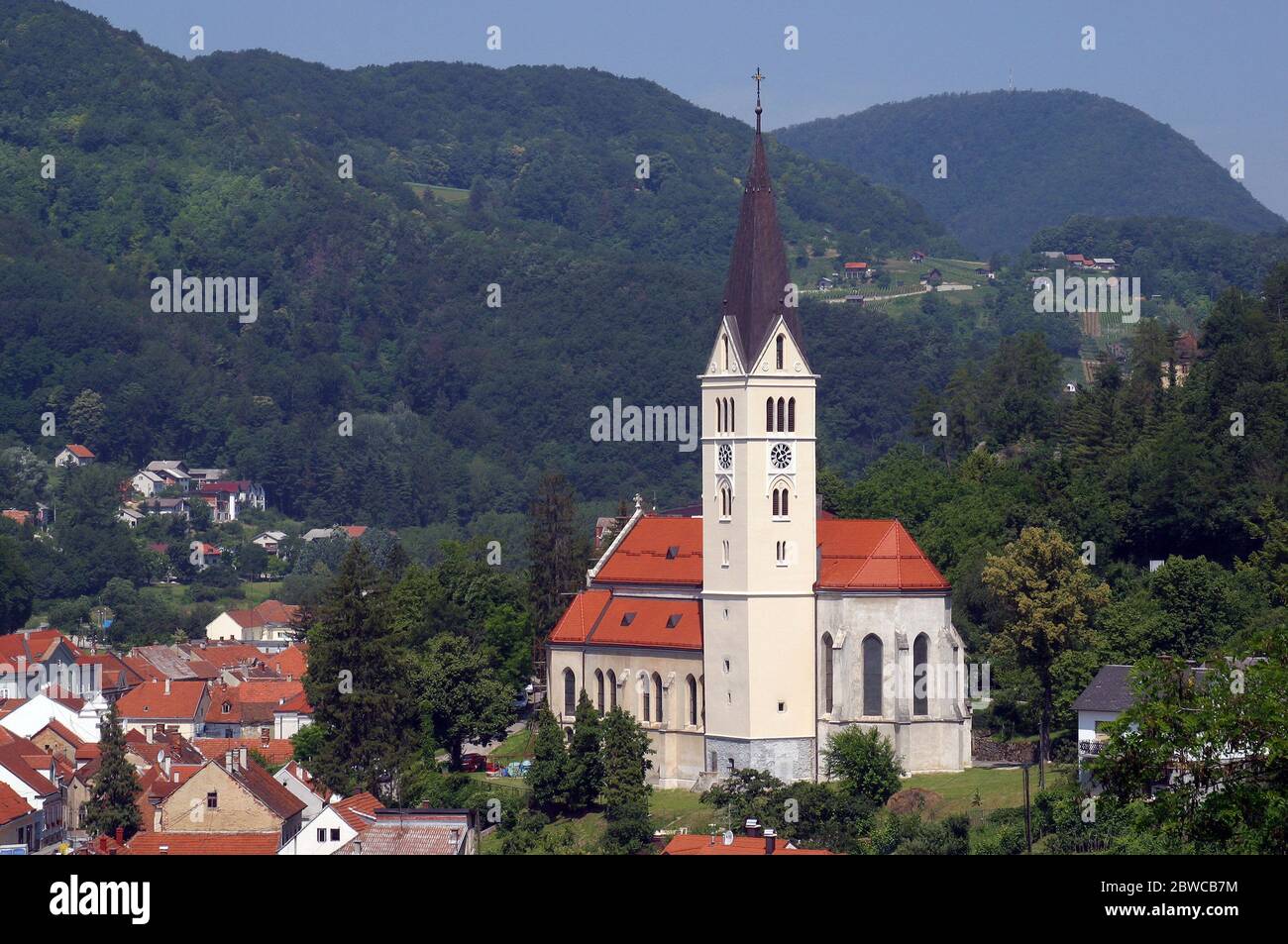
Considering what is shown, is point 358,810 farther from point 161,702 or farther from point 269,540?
point 269,540

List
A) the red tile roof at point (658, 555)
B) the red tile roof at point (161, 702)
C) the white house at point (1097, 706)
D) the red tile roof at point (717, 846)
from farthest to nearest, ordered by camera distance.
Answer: the red tile roof at point (161, 702) < the red tile roof at point (658, 555) < the white house at point (1097, 706) < the red tile roof at point (717, 846)

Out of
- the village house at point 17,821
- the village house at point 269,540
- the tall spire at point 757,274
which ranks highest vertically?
the tall spire at point 757,274

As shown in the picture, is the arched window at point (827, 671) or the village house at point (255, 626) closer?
the arched window at point (827, 671)

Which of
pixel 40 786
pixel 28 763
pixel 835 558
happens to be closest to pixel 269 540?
pixel 28 763

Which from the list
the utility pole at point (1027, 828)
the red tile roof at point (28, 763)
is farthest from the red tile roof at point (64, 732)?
the utility pole at point (1027, 828)

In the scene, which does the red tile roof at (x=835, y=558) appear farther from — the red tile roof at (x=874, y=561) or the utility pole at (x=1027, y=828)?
the utility pole at (x=1027, y=828)

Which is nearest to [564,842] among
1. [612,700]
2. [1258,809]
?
[612,700]

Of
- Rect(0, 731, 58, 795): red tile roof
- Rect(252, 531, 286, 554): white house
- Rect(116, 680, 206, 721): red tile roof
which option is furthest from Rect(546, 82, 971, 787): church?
Rect(252, 531, 286, 554): white house
